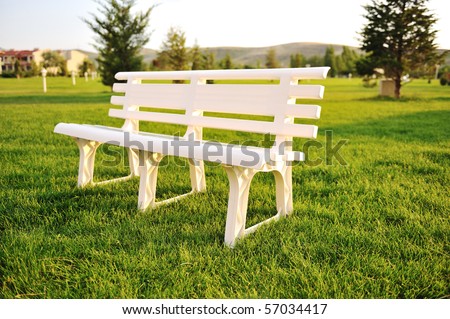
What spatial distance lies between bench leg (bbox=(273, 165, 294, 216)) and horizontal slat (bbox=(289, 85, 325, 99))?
492mm

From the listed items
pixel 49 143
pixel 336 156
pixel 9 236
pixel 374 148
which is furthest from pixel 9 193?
pixel 374 148

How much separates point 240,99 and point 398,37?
51.9 feet

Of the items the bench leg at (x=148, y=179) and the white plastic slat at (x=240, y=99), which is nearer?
the white plastic slat at (x=240, y=99)

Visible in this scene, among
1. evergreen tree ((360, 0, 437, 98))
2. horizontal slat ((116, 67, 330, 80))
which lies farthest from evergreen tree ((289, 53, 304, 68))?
horizontal slat ((116, 67, 330, 80))

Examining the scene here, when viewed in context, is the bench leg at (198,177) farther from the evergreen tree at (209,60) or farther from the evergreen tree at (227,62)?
the evergreen tree at (227,62)

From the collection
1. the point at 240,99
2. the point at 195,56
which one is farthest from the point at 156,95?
the point at 195,56

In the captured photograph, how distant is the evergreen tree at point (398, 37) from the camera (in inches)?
615

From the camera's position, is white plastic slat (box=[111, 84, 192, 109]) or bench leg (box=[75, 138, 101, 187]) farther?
bench leg (box=[75, 138, 101, 187])

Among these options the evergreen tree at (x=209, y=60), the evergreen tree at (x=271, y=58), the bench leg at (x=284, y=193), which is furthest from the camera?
the evergreen tree at (x=271, y=58)

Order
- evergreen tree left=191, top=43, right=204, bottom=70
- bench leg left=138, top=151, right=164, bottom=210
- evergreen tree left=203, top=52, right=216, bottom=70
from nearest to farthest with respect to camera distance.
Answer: bench leg left=138, top=151, right=164, bottom=210, evergreen tree left=191, top=43, right=204, bottom=70, evergreen tree left=203, top=52, right=216, bottom=70

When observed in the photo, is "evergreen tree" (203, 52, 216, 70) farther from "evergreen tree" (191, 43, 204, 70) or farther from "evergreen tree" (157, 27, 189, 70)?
"evergreen tree" (157, 27, 189, 70)

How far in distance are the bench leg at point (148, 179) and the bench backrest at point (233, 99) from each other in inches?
17.8

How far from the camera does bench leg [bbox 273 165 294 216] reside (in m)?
2.66

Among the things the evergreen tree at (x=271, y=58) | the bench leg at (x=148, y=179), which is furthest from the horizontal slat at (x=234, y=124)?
the evergreen tree at (x=271, y=58)
